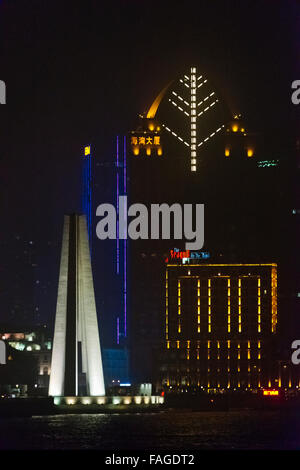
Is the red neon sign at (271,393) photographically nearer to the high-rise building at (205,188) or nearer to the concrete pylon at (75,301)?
the high-rise building at (205,188)

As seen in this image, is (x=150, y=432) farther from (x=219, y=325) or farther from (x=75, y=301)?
(x=219, y=325)

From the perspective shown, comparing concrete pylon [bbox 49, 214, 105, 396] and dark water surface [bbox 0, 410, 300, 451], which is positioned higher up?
concrete pylon [bbox 49, 214, 105, 396]

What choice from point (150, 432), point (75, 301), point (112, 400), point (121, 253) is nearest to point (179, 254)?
point (121, 253)

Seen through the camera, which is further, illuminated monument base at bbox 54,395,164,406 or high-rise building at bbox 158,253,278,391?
high-rise building at bbox 158,253,278,391

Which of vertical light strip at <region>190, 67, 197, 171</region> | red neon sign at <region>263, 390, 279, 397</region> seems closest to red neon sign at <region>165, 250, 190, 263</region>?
vertical light strip at <region>190, 67, 197, 171</region>

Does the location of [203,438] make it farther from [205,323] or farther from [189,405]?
[205,323]

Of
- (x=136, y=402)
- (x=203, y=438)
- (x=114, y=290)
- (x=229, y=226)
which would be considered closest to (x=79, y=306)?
(x=136, y=402)

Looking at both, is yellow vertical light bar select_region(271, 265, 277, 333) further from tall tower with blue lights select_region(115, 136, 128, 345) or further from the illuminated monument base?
the illuminated monument base

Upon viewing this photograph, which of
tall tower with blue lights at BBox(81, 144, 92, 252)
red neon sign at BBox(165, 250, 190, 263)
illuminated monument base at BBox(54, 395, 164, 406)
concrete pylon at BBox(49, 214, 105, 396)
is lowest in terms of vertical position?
illuminated monument base at BBox(54, 395, 164, 406)

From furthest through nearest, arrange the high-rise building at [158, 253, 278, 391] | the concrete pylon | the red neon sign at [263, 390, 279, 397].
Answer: the high-rise building at [158, 253, 278, 391], the red neon sign at [263, 390, 279, 397], the concrete pylon
